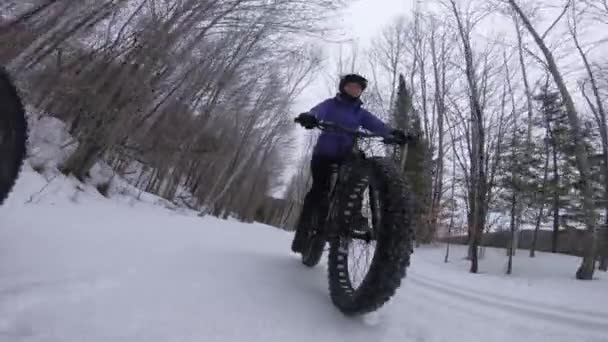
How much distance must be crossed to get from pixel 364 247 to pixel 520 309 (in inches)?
Answer: 59.6

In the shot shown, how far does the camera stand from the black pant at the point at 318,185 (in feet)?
10.3

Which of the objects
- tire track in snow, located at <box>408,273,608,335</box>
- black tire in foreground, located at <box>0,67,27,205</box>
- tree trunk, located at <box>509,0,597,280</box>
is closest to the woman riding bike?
tire track in snow, located at <box>408,273,608,335</box>

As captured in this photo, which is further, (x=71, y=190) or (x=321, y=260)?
(x=71, y=190)

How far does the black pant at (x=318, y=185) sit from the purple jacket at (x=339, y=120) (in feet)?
0.20

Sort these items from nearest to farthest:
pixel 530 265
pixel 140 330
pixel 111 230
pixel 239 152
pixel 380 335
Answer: pixel 140 330 → pixel 380 335 → pixel 111 230 → pixel 530 265 → pixel 239 152

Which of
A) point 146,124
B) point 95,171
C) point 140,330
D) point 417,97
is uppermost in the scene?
point 417,97

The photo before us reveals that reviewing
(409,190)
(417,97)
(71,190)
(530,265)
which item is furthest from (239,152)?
(409,190)

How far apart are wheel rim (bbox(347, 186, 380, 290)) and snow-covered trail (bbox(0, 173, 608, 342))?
25cm

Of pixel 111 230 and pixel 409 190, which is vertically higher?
pixel 409 190

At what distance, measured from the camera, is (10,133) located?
1.93 meters

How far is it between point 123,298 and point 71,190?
557 centimetres

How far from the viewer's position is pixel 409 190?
2.01 m

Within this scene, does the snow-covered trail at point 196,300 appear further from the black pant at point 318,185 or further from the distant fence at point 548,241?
the distant fence at point 548,241

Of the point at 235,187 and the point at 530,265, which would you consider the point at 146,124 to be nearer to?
the point at 235,187
